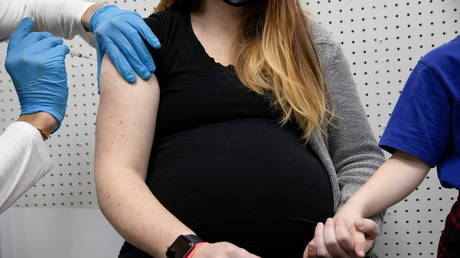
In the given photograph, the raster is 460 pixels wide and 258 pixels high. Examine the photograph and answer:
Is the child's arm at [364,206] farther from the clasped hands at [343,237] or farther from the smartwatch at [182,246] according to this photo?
the smartwatch at [182,246]

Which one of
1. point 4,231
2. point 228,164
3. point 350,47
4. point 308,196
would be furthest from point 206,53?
point 4,231

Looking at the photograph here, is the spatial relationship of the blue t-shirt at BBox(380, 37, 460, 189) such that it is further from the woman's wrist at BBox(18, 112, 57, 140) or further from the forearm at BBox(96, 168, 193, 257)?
the woman's wrist at BBox(18, 112, 57, 140)

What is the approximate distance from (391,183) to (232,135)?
33 centimetres

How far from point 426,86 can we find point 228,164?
398 millimetres

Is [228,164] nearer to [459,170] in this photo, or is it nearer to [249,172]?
[249,172]

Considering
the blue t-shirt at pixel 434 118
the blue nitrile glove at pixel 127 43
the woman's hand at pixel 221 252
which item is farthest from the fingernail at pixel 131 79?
the blue t-shirt at pixel 434 118

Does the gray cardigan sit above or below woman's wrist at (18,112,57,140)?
above

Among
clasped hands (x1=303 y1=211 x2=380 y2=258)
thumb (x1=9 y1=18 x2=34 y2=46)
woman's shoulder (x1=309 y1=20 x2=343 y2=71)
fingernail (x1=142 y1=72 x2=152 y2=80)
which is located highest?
woman's shoulder (x1=309 y1=20 x2=343 y2=71)

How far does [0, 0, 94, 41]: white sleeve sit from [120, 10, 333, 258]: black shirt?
0.75 feet

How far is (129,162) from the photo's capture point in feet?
3.21

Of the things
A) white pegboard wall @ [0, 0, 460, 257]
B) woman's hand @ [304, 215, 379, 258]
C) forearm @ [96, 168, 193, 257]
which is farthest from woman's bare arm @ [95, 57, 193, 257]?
white pegboard wall @ [0, 0, 460, 257]

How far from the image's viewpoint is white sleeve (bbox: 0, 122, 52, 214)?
0.93 meters

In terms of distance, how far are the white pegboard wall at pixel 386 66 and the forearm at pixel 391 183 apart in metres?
0.55

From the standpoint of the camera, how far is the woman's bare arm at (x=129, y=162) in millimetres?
886
